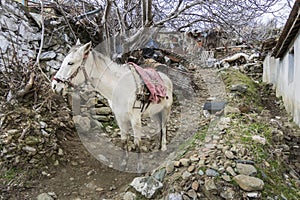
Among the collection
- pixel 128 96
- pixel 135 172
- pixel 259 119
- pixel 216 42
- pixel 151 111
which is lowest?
pixel 135 172

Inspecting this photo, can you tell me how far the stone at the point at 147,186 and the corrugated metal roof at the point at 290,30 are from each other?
11.2 feet

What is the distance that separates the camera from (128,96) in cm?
323

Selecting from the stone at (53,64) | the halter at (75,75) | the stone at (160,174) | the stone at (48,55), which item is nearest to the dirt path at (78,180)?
the stone at (160,174)

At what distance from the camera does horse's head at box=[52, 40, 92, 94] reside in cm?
285

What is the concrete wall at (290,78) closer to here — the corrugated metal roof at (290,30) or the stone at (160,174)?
the corrugated metal roof at (290,30)

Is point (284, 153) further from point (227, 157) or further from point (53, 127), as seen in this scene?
point (53, 127)

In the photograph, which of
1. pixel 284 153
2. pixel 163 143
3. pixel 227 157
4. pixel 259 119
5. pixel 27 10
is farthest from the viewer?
pixel 27 10

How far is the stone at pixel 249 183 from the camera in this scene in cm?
236

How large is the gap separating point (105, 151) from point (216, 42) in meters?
12.8

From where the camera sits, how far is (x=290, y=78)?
548 centimetres

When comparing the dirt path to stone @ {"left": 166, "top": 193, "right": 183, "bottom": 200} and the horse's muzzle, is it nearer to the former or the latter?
stone @ {"left": 166, "top": 193, "right": 183, "bottom": 200}

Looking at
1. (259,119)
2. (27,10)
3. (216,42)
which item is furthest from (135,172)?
(216,42)

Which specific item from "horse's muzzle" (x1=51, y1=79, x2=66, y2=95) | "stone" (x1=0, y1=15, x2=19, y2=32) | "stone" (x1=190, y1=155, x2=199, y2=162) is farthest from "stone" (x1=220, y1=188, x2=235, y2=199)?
"stone" (x1=0, y1=15, x2=19, y2=32)

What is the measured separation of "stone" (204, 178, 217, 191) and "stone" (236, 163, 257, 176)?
32 cm
